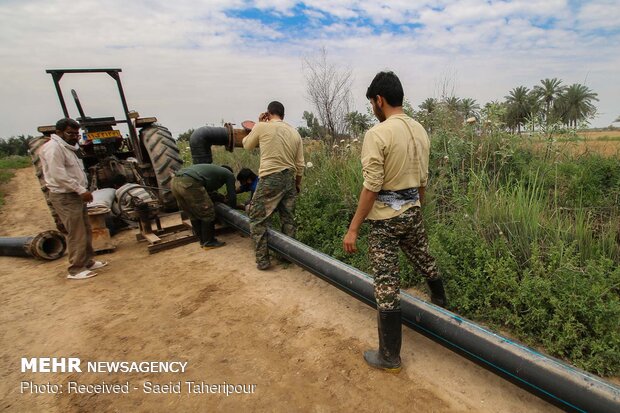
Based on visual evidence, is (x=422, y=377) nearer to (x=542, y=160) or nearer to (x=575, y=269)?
(x=575, y=269)

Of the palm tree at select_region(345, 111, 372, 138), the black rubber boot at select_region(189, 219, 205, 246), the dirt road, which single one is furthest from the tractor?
the palm tree at select_region(345, 111, 372, 138)

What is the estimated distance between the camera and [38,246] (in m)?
4.74

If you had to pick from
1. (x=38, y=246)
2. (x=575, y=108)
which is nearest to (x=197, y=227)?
(x=38, y=246)

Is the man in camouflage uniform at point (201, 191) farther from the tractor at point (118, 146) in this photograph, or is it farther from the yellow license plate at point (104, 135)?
the yellow license plate at point (104, 135)

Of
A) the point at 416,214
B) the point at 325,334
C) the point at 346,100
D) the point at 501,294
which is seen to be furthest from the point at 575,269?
the point at 346,100

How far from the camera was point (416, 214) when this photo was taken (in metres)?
2.31

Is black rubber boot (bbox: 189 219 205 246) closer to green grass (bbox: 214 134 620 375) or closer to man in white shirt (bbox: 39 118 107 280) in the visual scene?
man in white shirt (bbox: 39 118 107 280)

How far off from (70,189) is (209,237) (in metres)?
1.74

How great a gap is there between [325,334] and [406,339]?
629mm

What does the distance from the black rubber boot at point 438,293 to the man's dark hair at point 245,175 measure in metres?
3.16

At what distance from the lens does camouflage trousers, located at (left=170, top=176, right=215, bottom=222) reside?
179 inches

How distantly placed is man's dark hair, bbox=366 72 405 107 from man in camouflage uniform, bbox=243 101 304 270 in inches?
74.6

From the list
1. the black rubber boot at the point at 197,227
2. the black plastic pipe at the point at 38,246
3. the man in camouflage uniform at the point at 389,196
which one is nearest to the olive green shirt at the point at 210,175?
the black rubber boot at the point at 197,227

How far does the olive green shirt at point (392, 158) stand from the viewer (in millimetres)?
2086
